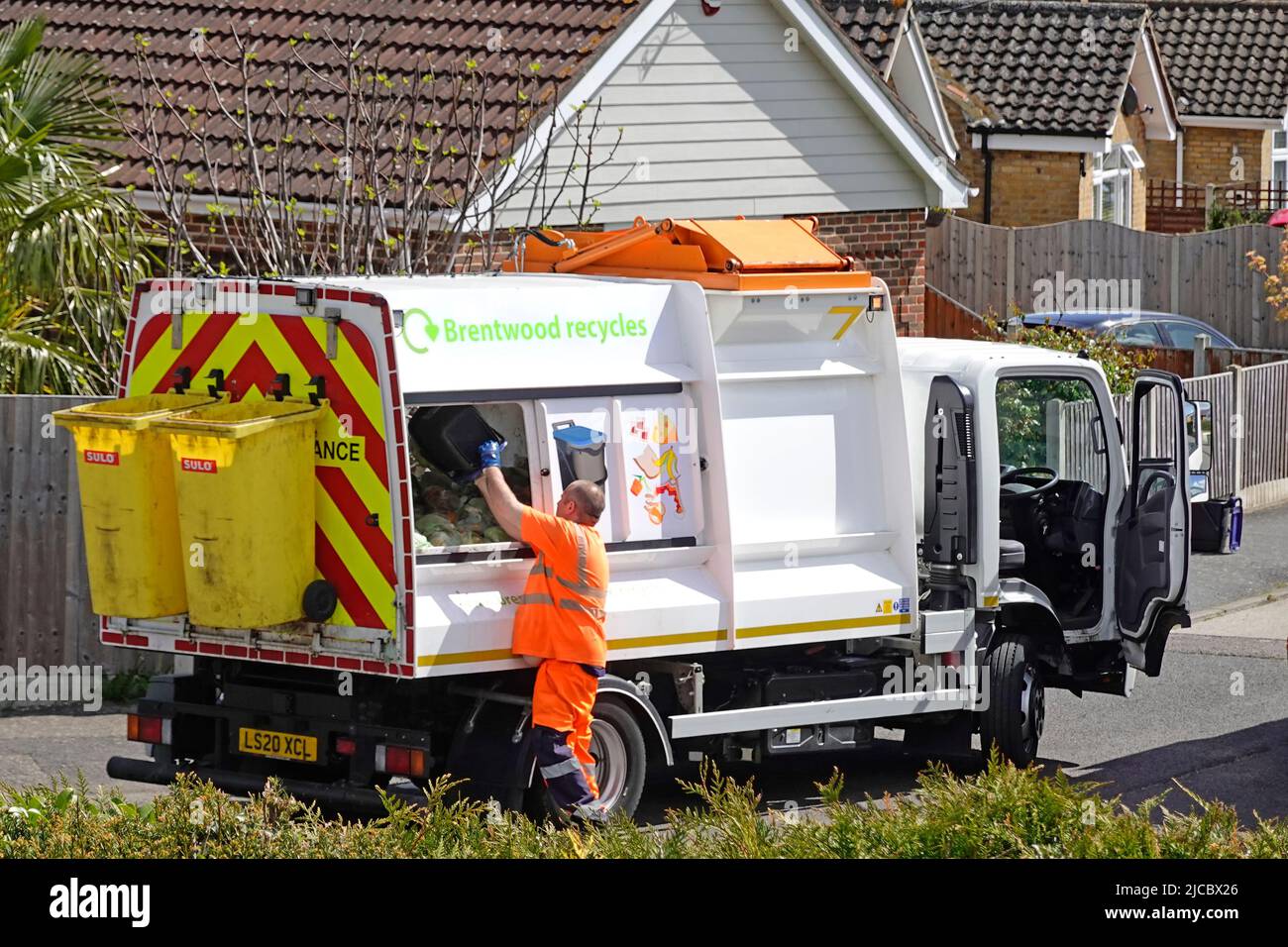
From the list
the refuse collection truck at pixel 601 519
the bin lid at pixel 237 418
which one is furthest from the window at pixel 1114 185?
the bin lid at pixel 237 418

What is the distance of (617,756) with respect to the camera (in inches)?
367

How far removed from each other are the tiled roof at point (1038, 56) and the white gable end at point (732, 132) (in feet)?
45.3

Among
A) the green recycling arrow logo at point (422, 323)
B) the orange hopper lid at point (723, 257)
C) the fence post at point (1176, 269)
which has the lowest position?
the green recycling arrow logo at point (422, 323)

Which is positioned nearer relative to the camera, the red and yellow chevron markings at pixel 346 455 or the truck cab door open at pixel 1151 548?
the red and yellow chevron markings at pixel 346 455

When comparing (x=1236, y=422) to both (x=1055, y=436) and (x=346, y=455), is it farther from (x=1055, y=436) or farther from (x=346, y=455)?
(x=346, y=455)

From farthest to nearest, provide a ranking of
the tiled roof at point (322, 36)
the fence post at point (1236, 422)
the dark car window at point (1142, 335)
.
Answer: the dark car window at point (1142, 335)
the fence post at point (1236, 422)
the tiled roof at point (322, 36)

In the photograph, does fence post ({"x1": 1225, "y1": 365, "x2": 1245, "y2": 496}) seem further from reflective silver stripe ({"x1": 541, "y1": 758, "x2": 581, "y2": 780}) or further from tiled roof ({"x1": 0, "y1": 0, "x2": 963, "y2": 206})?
reflective silver stripe ({"x1": 541, "y1": 758, "x2": 581, "y2": 780})

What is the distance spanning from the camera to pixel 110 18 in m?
17.4

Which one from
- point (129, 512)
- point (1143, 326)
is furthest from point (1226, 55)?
point (129, 512)

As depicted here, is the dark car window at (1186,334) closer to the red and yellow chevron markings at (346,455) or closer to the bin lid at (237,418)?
the red and yellow chevron markings at (346,455)

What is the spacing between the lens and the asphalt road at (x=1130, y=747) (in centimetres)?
1062

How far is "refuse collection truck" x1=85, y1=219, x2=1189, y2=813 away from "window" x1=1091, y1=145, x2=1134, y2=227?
24488mm
